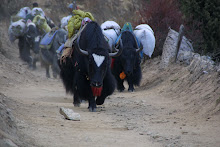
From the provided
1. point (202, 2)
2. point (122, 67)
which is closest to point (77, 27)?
point (122, 67)

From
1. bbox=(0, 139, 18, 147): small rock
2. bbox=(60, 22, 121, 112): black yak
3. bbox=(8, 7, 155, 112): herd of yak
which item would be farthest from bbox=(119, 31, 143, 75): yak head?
bbox=(0, 139, 18, 147): small rock

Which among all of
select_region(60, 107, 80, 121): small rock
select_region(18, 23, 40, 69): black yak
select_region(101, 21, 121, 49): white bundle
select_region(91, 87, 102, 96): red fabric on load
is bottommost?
select_region(18, 23, 40, 69): black yak

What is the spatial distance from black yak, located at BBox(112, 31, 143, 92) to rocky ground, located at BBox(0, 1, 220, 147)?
559mm

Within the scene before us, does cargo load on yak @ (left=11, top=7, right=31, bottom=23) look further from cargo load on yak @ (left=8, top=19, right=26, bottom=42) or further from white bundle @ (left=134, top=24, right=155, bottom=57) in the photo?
white bundle @ (left=134, top=24, right=155, bottom=57)

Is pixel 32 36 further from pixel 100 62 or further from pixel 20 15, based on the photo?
pixel 100 62

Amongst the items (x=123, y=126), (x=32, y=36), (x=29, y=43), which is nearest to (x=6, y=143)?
(x=123, y=126)

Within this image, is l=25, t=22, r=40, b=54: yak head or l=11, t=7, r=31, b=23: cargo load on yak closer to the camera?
l=25, t=22, r=40, b=54: yak head

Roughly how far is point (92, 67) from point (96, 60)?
14cm

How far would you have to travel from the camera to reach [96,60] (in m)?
6.55

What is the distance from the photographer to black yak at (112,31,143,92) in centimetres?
984

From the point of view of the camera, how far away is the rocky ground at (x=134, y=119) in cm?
433

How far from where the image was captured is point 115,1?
26000mm

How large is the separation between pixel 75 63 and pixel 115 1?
63.2ft

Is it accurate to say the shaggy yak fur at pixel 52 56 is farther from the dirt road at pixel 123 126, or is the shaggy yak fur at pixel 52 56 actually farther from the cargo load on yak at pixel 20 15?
the dirt road at pixel 123 126
